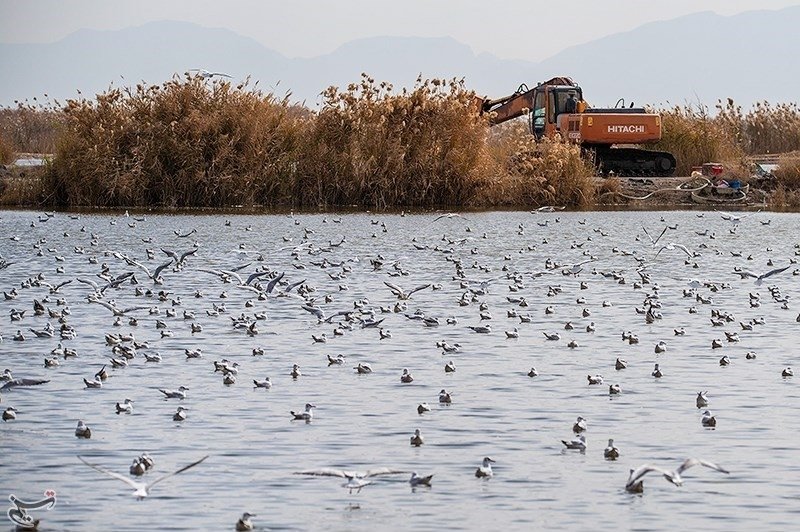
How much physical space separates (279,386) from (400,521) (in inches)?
201

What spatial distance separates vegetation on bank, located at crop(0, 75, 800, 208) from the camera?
4112cm

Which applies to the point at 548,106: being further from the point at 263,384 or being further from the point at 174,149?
the point at 263,384

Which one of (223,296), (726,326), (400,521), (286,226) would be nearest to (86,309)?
(223,296)

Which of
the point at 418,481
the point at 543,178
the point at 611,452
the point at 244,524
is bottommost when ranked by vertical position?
the point at 244,524

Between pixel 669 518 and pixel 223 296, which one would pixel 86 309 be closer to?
pixel 223 296


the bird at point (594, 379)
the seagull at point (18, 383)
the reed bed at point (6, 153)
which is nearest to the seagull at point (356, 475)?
the bird at point (594, 379)

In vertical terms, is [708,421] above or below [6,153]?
below

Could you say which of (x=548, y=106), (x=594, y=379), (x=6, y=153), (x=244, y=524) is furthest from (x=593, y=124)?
(x=244, y=524)

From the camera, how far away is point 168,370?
16219 mm

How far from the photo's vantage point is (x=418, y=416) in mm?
13805

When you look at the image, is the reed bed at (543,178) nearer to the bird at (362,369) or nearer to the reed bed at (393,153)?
the reed bed at (393,153)

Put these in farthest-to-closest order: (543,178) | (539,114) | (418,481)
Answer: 1. (539,114)
2. (543,178)
3. (418,481)

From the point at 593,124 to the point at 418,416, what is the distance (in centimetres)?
3342

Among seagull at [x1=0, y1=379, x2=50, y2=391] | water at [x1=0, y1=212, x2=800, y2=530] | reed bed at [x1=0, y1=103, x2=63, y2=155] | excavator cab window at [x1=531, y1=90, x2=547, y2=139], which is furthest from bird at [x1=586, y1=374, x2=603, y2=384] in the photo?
reed bed at [x1=0, y1=103, x2=63, y2=155]
